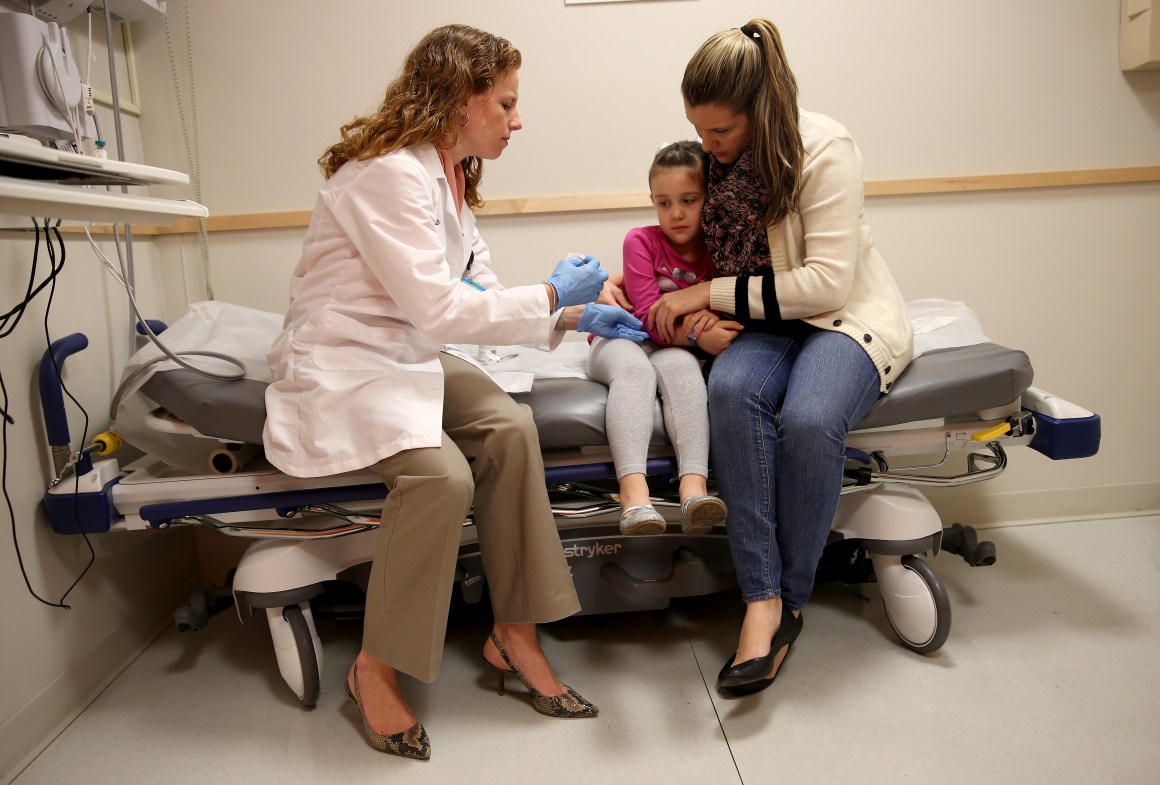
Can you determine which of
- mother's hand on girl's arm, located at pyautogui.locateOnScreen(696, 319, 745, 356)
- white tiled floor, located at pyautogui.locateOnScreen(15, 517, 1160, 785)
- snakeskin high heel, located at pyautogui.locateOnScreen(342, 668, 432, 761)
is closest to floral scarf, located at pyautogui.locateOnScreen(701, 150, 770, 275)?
mother's hand on girl's arm, located at pyautogui.locateOnScreen(696, 319, 745, 356)

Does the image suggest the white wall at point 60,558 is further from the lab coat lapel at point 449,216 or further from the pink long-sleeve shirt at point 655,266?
the pink long-sleeve shirt at point 655,266

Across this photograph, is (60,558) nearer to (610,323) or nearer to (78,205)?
(78,205)

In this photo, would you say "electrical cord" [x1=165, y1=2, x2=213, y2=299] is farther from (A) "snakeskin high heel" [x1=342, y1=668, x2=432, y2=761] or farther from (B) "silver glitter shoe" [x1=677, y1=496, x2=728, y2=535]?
(B) "silver glitter shoe" [x1=677, y1=496, x2=728, y2=535]

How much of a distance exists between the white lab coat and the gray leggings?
0.20 metres

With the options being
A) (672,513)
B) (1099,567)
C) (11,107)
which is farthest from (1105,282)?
(11,107)

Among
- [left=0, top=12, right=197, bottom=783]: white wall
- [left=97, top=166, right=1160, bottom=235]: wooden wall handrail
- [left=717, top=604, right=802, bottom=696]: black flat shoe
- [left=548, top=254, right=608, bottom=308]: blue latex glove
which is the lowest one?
[left=717, top=604, right=802, bottom=696]: black flat shoe

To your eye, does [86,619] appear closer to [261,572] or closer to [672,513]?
[261,572]

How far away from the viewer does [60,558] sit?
160cm

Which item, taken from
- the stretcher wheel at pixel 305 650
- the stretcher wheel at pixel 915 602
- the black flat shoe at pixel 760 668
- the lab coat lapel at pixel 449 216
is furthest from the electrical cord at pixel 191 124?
the stretcher wheel at pixel 915 602

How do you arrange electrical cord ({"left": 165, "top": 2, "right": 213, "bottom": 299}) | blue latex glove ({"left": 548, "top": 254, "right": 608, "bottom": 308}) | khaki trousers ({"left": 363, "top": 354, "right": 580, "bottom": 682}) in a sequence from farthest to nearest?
electrical cord ({"left": 165, "top": 2, "right": 213, "bottom": 299})
blue latex glove ({"left": 548, "top": 254, "right": 608, "bottom": 308})
khaki trousers ({"left": 363, "top": 354, "right": 580, "bottom": 682})

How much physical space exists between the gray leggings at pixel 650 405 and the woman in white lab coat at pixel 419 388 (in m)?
0.16

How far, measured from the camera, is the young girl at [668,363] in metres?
1.49

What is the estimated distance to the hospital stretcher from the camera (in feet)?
5.07

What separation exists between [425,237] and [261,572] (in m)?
0.72
